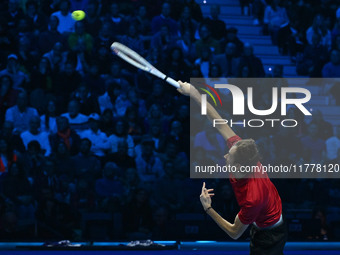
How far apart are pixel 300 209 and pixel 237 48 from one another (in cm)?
334

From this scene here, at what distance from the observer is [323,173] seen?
8227 millimetres

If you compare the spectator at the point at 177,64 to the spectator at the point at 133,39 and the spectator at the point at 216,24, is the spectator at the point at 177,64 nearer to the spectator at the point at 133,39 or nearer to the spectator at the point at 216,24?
the spectator at the point at 133,39

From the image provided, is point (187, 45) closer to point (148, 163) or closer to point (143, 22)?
point (143, 22)

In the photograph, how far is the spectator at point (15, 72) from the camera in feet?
29.7

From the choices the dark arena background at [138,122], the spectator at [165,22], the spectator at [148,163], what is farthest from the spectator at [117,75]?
the spectator at [148,163]

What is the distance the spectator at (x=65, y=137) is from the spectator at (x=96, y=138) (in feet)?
0.53

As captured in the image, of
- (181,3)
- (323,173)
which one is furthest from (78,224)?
(181,3)

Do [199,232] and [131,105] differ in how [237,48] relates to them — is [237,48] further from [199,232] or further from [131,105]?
[199,232]

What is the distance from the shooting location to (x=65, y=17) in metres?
9.75

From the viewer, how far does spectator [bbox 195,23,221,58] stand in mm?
9531

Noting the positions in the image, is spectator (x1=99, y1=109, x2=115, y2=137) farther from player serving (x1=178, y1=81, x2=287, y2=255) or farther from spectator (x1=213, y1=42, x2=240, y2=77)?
player serving (x1=178, y1=81, x2=287, y2=255)

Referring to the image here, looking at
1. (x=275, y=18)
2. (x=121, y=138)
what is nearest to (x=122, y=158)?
(x=121, y=138)

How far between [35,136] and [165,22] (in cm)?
314

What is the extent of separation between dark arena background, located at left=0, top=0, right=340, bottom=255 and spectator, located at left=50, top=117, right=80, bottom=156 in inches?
0.6
